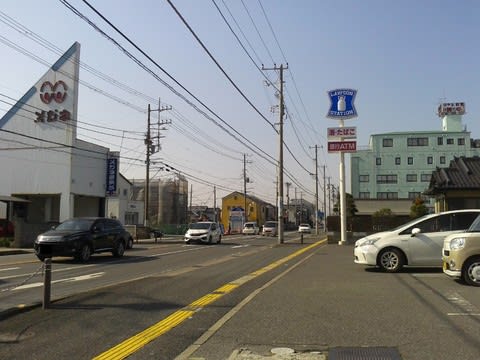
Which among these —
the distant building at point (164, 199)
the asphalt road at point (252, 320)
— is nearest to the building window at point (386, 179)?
the distant building at point (164, 199)

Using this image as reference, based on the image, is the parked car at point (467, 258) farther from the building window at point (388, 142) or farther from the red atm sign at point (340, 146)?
the building window at point (388, 142)

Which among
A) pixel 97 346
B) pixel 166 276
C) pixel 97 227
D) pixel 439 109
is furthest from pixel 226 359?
pixel 439 109

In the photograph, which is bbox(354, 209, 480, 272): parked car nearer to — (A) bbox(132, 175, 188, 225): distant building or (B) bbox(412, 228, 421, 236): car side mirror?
(B) bbox(412, 228, 421, 236): car side mirror

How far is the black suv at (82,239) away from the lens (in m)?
18.4

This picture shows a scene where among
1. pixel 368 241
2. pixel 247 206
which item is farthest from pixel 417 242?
pixel 247 206

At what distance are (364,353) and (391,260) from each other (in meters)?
8.18

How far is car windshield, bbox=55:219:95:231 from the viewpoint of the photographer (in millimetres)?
19625

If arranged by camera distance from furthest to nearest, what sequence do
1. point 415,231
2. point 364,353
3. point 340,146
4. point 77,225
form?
point 340,146
point 77,225
point 415,231
point 364,353

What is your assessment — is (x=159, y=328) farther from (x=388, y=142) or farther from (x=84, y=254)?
(x=388, y=142)

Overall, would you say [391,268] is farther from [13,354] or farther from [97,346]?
[13,354]

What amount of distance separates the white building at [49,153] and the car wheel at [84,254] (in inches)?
850

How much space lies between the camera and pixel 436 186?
28.7 meters

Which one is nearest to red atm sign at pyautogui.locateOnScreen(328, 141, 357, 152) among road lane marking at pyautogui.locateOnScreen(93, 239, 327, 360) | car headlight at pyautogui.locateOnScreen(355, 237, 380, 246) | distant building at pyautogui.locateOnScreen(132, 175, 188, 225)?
car headlight at pyautogui.locateOnScreen(355, 237, 380, 246)

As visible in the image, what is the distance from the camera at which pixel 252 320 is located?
7.59m
